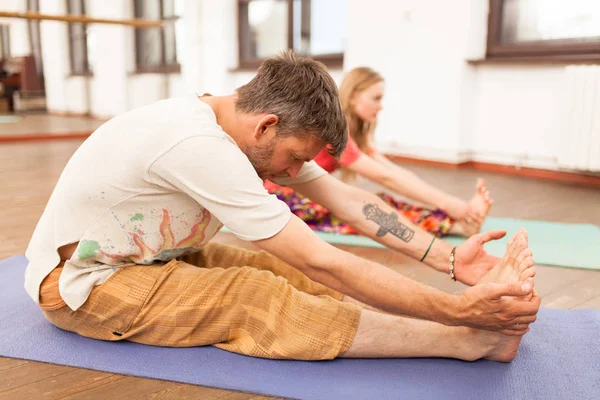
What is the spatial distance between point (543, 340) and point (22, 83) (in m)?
11.2

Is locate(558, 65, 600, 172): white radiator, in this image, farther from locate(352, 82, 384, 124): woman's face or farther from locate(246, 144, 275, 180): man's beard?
→ locate(246, 144, 275, 180): man's beard

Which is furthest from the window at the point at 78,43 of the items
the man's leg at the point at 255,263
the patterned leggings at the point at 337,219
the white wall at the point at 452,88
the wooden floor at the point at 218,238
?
the man's leg at the point at 255,263

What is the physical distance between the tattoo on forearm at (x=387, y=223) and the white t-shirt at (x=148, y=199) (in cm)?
47

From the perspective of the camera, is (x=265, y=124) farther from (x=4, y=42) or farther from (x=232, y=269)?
(x=4, y=42)

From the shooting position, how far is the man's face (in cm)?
117

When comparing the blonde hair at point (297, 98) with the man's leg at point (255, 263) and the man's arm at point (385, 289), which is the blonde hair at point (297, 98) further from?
the man's leg at point (255, 263)

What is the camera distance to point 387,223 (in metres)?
1.65

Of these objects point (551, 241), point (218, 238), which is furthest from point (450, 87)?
point (218, 238)

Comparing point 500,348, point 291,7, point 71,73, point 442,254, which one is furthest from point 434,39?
point 71,73

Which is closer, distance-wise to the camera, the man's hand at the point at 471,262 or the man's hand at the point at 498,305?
the man's hand at the point at 498,305

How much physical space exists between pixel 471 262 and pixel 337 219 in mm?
1178

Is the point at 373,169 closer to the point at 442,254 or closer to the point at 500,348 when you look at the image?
the point at 442,254

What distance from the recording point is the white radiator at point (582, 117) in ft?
12.1

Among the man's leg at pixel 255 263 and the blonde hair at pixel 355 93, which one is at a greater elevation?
the blonde hair at pixel 355 93
